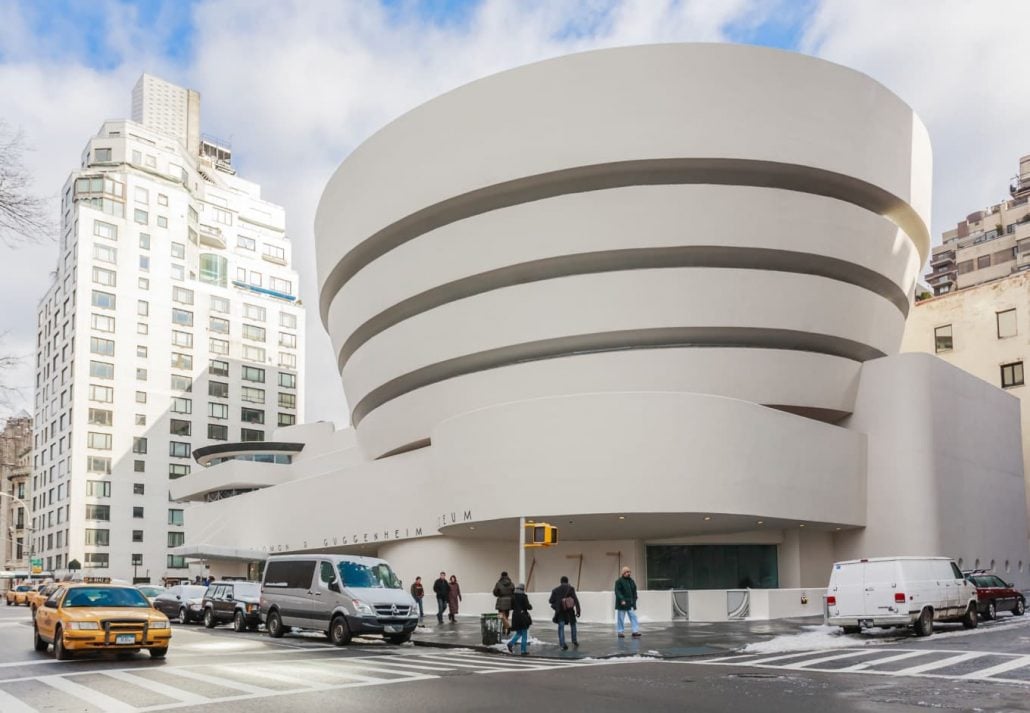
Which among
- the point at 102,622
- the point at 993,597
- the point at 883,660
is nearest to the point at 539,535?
the point at 883,660

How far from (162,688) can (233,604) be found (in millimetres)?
16335

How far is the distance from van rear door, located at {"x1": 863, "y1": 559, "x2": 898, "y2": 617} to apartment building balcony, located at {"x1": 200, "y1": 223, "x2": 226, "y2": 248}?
9461cm

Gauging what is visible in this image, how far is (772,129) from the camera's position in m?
38.9

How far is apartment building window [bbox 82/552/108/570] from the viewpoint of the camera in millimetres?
87719

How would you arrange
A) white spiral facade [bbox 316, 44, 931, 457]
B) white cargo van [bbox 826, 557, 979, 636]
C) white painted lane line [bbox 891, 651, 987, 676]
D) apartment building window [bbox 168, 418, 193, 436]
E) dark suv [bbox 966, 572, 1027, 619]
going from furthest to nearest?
1. apartment building window [bbox 168, 418, 193, 436]
2. white spiral facade [bbox 316, 44, 931, 457]
3. dark suv [bbox 966, 572, 1027, 619]
4. white cargo van [bbox 826, 557, 979, 636]
5. white painted lane line [bbox 891, 651, 987, 676]

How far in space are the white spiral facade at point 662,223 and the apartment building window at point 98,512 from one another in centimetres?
5863

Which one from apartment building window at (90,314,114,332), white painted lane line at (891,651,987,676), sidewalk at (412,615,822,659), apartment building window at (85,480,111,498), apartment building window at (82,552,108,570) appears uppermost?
apartment building window at (90,314,114,332)

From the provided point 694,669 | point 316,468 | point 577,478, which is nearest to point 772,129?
point 577,478

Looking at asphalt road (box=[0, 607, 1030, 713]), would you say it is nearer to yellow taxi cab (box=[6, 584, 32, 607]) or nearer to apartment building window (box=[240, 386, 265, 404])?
yellow taxi cab (box=[6, 584, 32, 607])

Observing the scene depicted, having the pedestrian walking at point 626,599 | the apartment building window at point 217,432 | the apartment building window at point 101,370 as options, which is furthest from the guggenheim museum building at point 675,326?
the apartment building window at point 217,432

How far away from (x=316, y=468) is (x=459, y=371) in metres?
23.9

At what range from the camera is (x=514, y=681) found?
1583 centimetres

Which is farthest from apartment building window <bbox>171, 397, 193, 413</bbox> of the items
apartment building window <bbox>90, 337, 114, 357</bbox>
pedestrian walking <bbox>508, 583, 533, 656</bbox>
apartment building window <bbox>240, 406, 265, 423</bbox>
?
pedestrian walking <bbox>508, 583, 533, 656</bbox>

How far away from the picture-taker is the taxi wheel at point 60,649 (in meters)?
19.2
